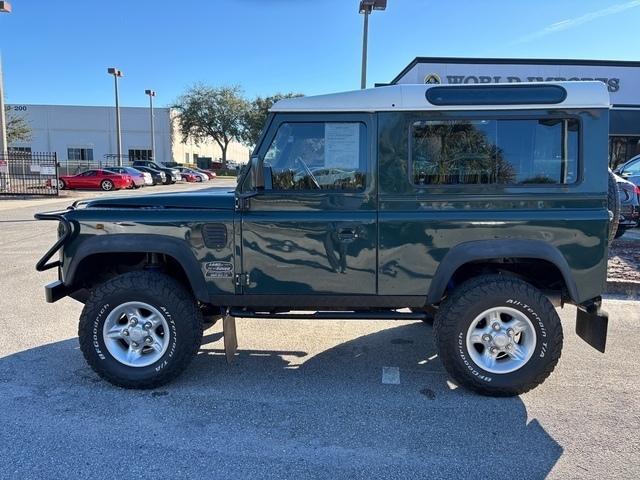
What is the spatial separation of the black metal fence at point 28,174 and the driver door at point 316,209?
22.5 metres

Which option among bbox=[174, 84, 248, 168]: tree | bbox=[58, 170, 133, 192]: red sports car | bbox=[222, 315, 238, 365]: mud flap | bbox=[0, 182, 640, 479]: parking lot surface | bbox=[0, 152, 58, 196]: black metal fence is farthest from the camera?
bbox=[174, 84, 248, 168]: tree

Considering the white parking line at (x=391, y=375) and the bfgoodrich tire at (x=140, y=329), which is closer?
the bfgoodrich tire at (x=140, y=329)

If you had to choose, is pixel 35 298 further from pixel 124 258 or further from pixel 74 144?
pixel 74 144

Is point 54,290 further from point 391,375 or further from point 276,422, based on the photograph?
point 391,375

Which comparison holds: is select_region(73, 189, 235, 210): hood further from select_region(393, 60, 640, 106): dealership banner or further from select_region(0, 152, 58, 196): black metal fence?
select_region(0, 152, 58, 196): black metal fence

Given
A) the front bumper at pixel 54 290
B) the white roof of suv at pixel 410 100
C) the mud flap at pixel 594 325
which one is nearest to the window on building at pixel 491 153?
the white roof of suv at pixel 410 100

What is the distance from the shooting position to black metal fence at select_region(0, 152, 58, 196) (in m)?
23.1

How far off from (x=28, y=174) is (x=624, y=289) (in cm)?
2724

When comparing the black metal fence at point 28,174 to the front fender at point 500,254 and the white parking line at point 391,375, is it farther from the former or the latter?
the front fender at point 500,254

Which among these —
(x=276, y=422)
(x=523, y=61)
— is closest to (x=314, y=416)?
(x=276, y=422)

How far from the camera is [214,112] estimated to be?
195 feet

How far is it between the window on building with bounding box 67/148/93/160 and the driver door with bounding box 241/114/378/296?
64838mm

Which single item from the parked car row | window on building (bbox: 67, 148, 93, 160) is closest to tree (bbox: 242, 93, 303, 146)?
window on building (bbox: 67, 148, 93, 160)

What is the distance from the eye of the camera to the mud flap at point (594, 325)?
348cm
